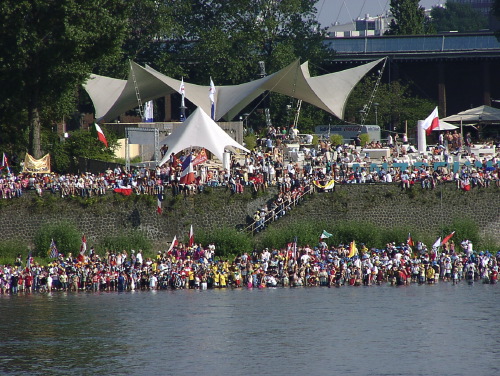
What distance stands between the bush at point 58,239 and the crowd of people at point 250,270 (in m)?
0.90

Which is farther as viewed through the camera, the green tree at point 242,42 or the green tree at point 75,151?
the green tree at point 242,42

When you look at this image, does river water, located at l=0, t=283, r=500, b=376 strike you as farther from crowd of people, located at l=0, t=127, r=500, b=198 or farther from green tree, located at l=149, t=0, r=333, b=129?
green tree, located at l=149, t=0, r=333, b=129

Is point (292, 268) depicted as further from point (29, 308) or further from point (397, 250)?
point (29, 308)

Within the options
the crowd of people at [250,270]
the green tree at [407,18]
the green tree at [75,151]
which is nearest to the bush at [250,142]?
the green tree at [75,151]

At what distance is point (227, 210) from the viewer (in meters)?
54.6

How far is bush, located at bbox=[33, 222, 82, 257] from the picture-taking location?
52969 mm

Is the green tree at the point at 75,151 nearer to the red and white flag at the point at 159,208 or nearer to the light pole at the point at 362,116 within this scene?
the red and white flag at the point at 159,208

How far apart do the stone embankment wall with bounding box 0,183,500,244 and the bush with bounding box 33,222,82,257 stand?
0.69 m

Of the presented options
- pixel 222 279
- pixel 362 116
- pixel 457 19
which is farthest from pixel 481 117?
pixel 457 19

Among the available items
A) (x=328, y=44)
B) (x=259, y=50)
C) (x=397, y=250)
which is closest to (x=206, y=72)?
(x=259, y=50)

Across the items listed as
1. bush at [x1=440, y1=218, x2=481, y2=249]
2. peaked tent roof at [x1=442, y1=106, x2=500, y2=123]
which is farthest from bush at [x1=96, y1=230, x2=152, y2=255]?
peaked tent roof at [x1=442, y1=106, x2=500, y2=123]

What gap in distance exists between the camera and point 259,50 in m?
77.2

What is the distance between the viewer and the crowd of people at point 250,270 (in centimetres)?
5016

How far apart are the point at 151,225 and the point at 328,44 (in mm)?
32038
